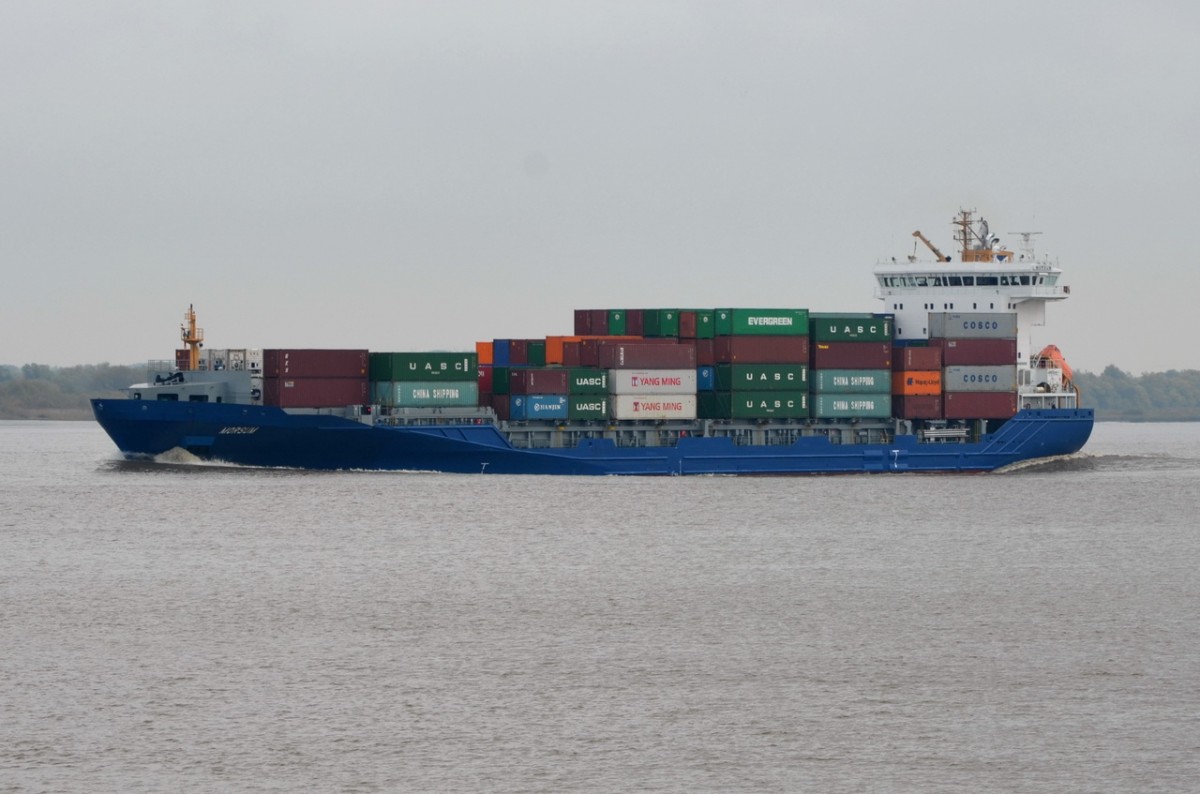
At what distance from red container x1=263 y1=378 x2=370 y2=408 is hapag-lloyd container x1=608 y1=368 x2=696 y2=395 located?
378 inches

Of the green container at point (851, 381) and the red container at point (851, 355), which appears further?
the red container at point (851, 355)

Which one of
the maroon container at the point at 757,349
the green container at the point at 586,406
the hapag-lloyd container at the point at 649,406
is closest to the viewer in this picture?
the green container at the point at 586,406

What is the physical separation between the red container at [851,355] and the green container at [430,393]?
1420 cm

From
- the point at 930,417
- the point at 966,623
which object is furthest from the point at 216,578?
the point at 930,417

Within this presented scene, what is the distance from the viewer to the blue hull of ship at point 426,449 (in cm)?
6291

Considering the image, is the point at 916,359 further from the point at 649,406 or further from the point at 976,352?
the point at 649,406

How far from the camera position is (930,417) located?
228 ft

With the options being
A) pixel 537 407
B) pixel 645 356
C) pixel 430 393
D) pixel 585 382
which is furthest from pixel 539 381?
pixel 645 356

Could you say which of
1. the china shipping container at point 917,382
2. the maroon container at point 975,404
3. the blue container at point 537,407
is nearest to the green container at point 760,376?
the china shipping container at point 917,382

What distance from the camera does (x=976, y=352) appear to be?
229 ft

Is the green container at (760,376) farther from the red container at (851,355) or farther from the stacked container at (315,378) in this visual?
the stacked container at (315,378)

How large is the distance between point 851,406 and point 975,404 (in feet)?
18.5

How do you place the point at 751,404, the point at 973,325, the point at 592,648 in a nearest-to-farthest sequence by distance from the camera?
the point at 592,648
the point at 751,404
the point at 973,325

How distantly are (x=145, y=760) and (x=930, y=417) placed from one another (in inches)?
2007
